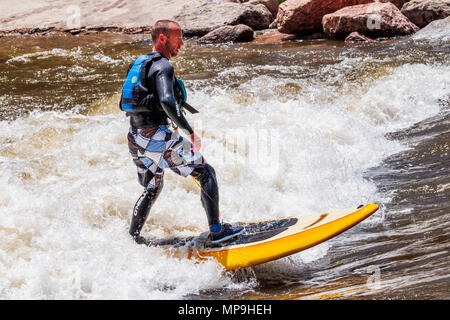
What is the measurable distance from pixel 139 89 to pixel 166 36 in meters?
0.38

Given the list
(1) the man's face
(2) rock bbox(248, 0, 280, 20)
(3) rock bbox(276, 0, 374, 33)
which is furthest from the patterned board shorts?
(2) rock bbox(248, 0, 280, 20)

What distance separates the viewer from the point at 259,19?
1398 centimetres

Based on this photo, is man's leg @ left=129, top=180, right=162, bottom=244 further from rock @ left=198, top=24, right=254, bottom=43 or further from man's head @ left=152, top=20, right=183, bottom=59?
rock @ left=198, top=24, right=254, bottom=43

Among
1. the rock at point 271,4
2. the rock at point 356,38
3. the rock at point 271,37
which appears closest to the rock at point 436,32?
the rock at point 356,38

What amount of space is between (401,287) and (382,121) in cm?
432

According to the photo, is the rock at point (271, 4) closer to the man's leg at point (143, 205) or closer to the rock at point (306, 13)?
the rock at point (306, 13)

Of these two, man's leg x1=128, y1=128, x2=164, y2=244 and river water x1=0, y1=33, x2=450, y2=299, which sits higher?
man's leg x1=128, y1=128, x2=164, y2=244

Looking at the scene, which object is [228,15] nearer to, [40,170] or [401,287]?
[40,170]

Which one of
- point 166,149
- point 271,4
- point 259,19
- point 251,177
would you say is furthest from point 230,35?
point 166,149

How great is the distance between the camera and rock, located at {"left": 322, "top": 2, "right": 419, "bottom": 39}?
1166 centimetres

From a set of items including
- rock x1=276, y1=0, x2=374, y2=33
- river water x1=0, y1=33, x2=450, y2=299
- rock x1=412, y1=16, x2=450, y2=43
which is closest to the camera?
river water x1=0, y1=33, x2=450, y2=299

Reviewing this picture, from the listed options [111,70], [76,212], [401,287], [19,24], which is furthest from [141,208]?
[19,24]

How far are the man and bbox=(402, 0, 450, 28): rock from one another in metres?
10.4

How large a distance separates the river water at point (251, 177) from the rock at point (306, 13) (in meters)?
2.76
